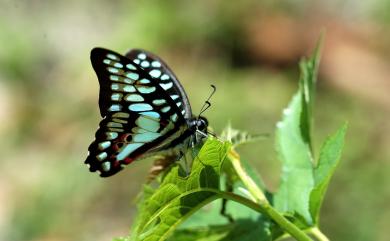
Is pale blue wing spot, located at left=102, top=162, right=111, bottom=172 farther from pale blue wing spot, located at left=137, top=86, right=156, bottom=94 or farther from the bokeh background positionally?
the bokeh background

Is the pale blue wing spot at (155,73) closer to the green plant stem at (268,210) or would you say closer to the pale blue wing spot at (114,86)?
the pale blue wing spot at (114,86)

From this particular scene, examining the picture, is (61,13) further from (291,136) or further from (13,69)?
(291,136)

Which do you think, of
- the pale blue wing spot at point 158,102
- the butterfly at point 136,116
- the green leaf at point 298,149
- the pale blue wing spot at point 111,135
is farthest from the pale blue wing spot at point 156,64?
the green leaf at point 298,149

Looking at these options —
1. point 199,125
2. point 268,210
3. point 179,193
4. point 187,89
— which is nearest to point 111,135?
point 199,125

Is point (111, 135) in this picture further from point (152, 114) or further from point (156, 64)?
point (156, 64)

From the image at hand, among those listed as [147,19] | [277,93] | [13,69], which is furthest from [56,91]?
[277,93]

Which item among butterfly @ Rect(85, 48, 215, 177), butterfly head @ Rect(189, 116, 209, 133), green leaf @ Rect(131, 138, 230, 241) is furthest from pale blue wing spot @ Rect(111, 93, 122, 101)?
green leaf @ Rect(131, 138, 230, 241)

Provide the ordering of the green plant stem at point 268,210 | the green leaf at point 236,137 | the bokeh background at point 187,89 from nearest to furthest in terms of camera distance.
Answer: the green plant stem at point 268,210 → the green leaf at point 236,137 → the bokeh background at point 187,89
